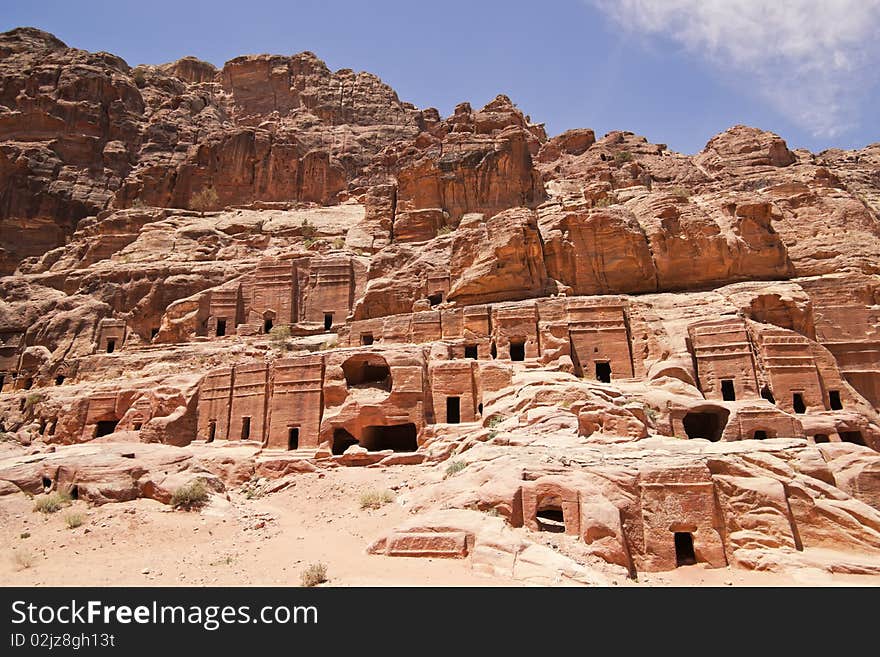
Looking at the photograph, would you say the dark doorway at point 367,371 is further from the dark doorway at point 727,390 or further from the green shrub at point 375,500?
the dark doorway at point 727,390

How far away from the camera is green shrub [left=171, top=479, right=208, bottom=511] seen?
62.0 feet

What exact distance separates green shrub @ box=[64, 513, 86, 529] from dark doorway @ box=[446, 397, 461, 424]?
13.1 m

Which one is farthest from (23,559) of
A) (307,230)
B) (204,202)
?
(204,202)

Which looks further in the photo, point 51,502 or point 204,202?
point 204,202

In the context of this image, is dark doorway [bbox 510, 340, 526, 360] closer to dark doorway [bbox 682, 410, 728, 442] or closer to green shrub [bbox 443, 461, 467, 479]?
dark doorway [bbox 682, 410, 728, 442]

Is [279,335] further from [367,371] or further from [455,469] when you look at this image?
[455,469]

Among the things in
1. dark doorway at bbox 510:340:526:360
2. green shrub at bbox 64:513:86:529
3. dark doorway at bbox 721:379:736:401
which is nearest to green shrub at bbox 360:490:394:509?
green shrub at bbox 64:513:86:529

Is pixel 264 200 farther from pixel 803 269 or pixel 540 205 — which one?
pixel 803 269

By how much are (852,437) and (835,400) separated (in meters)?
2.12

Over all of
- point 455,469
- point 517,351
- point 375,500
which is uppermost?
point 517,351

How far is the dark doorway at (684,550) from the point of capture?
14.4 m

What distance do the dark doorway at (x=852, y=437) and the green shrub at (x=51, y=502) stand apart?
26.5 metres

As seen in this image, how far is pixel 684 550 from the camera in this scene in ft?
49.1
